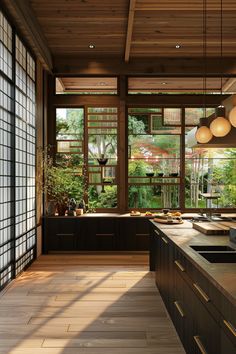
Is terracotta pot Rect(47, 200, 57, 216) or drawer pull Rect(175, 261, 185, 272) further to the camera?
terracotta pot Rect(47, 200, 57, 216)

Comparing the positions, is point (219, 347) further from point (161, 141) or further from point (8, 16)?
point (161, 141)

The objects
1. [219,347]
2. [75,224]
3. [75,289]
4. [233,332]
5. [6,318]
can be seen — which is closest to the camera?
[233,332]

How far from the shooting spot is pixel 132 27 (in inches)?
213

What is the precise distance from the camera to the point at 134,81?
7.15m

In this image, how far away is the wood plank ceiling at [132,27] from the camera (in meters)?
4.91

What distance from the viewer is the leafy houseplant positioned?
6617mm

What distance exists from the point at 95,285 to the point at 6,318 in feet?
4.43

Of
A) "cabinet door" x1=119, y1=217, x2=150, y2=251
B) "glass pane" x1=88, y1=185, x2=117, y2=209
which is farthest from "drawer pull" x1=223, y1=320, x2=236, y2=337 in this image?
"glass pane" x1=88, y1=185, x2=117, y2=209

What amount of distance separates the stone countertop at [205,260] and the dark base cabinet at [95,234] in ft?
7.79

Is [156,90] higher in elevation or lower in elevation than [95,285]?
higher

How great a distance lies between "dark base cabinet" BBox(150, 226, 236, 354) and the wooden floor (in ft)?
0.68

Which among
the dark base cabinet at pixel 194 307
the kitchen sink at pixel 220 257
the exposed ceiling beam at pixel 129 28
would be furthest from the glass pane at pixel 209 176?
the kitchen sink at pixel 220 257

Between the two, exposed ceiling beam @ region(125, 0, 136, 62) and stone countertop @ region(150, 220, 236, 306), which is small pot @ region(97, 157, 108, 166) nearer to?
exposed ceiling beam @ region(125, 0, 136, 62)

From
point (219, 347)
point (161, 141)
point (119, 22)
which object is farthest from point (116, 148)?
point (219, 347)
